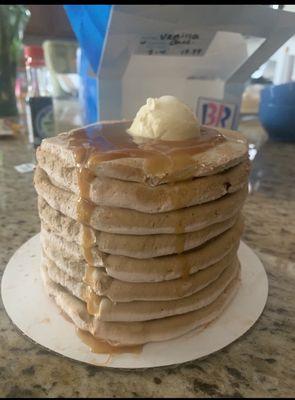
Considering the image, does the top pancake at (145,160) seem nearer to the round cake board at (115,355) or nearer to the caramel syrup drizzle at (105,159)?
the caramel syrup drizzle at (105,159)

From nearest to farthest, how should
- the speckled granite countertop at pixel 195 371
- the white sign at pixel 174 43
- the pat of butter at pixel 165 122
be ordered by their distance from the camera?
the speckled granite countertop at pixel 195 371 → the pat of butter at pixel 165 122 → the white sign at pixel 174 43

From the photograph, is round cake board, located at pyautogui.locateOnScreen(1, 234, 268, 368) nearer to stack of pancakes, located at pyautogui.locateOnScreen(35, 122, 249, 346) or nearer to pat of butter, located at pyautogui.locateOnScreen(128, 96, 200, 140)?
stack of pancakes, located at pyautogui.locateOnScreen(35, 122, 249, 346)

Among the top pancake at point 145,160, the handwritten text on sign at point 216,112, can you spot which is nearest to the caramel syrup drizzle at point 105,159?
the top pancake at point 145,160

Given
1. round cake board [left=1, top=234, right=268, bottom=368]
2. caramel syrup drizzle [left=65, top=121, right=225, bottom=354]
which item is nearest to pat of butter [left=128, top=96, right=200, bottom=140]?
caramel syrup drizzle [left=65, top=121, right=225, bottom=354]

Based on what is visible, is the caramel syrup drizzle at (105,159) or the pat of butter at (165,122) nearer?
the caramel syrup drizzle at (105,159)

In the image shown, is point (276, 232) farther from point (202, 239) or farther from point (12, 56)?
point (12, 56)

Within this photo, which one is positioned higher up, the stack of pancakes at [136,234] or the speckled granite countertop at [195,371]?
the stack of pancakes at [136,234]
